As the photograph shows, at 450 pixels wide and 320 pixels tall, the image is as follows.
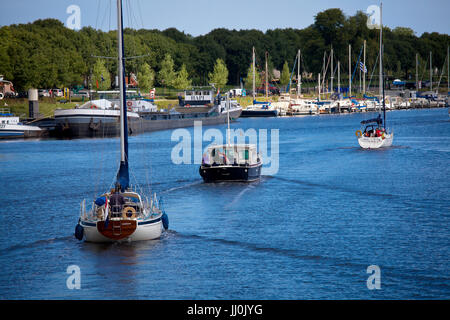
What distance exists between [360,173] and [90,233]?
38.0m

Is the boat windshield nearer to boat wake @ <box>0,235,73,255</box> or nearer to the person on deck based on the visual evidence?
boat wake @ <box>0,235,73,255</box>

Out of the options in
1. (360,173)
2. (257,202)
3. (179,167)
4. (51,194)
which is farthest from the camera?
(179,167)

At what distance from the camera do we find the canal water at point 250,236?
3150cm

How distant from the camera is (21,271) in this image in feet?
113

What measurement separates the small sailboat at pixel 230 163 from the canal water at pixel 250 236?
981 millimetres

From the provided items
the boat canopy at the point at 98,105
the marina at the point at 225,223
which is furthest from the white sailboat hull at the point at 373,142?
the boat canopy at the point at 98,105

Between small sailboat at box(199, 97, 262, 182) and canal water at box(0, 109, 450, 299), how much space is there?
0.98m

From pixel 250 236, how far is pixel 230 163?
19.1 m

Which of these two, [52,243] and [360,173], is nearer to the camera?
[52,243]

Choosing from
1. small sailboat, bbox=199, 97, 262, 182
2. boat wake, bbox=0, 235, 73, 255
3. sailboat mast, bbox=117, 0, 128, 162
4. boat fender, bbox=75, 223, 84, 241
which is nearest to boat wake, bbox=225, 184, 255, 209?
small sailboat, bbox=199, 97, 262, 182

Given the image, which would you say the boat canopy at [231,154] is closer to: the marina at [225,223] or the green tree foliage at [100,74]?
the marina at [225,223]
